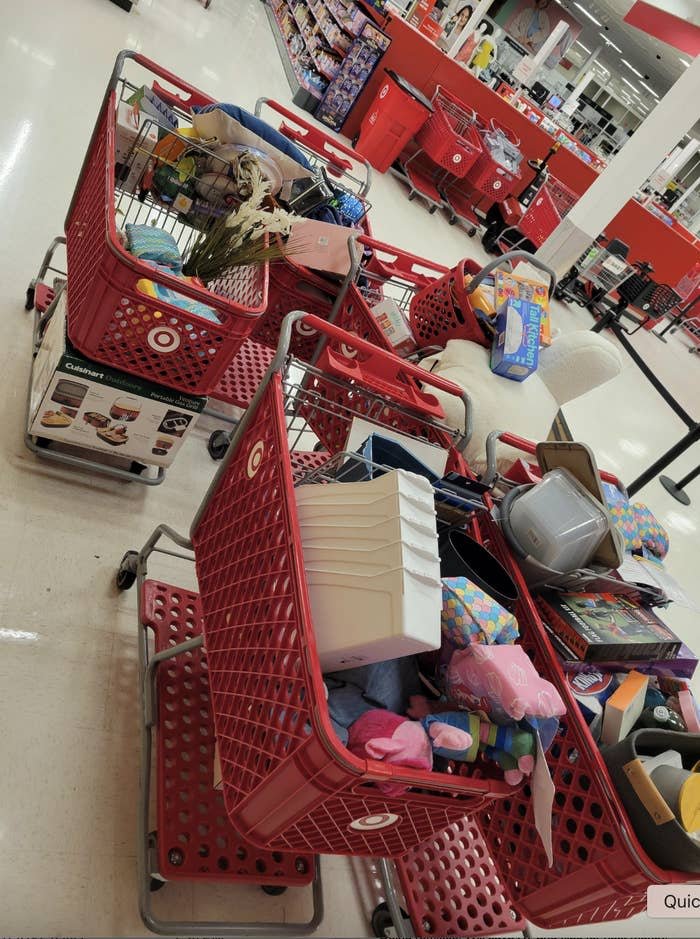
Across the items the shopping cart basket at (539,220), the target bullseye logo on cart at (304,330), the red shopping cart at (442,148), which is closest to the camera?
the target bullseye logo on cart at (304,330)

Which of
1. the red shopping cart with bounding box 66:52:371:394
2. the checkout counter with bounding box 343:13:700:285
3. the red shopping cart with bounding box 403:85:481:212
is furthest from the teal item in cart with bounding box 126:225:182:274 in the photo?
the checkout counter with bounding box 343:13:700:285

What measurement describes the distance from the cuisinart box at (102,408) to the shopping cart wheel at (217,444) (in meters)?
0.49

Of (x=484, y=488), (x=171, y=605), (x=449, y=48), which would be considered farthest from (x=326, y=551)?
(x=449, y=48)

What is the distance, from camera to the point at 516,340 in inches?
99.1

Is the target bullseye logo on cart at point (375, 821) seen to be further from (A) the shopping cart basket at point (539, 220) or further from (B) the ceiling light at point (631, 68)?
(B) the ceiling light at point (631, 68)

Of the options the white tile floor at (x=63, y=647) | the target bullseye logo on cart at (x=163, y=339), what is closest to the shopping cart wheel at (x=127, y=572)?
the white tile floor at (x=63, y=647)

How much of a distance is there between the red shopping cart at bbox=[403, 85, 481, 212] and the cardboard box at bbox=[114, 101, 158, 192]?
19.5ft

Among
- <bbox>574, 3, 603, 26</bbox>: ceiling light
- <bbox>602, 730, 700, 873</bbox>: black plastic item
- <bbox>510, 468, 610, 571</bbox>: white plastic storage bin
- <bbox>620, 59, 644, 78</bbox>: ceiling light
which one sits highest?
<bbox>620, 59, 644, 78</bbox>: ceiling light

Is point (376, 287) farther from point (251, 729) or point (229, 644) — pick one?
point (251, 729)

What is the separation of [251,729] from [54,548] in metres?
1.10

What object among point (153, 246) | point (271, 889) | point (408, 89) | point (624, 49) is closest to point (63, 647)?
point (271, 889)

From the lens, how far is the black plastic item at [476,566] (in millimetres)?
1524

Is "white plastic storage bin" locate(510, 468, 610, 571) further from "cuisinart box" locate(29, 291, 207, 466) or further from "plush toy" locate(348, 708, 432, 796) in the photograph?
"cuisinart box" locate(29, 291, 207, 466)

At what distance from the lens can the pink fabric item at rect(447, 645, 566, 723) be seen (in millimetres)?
1184
